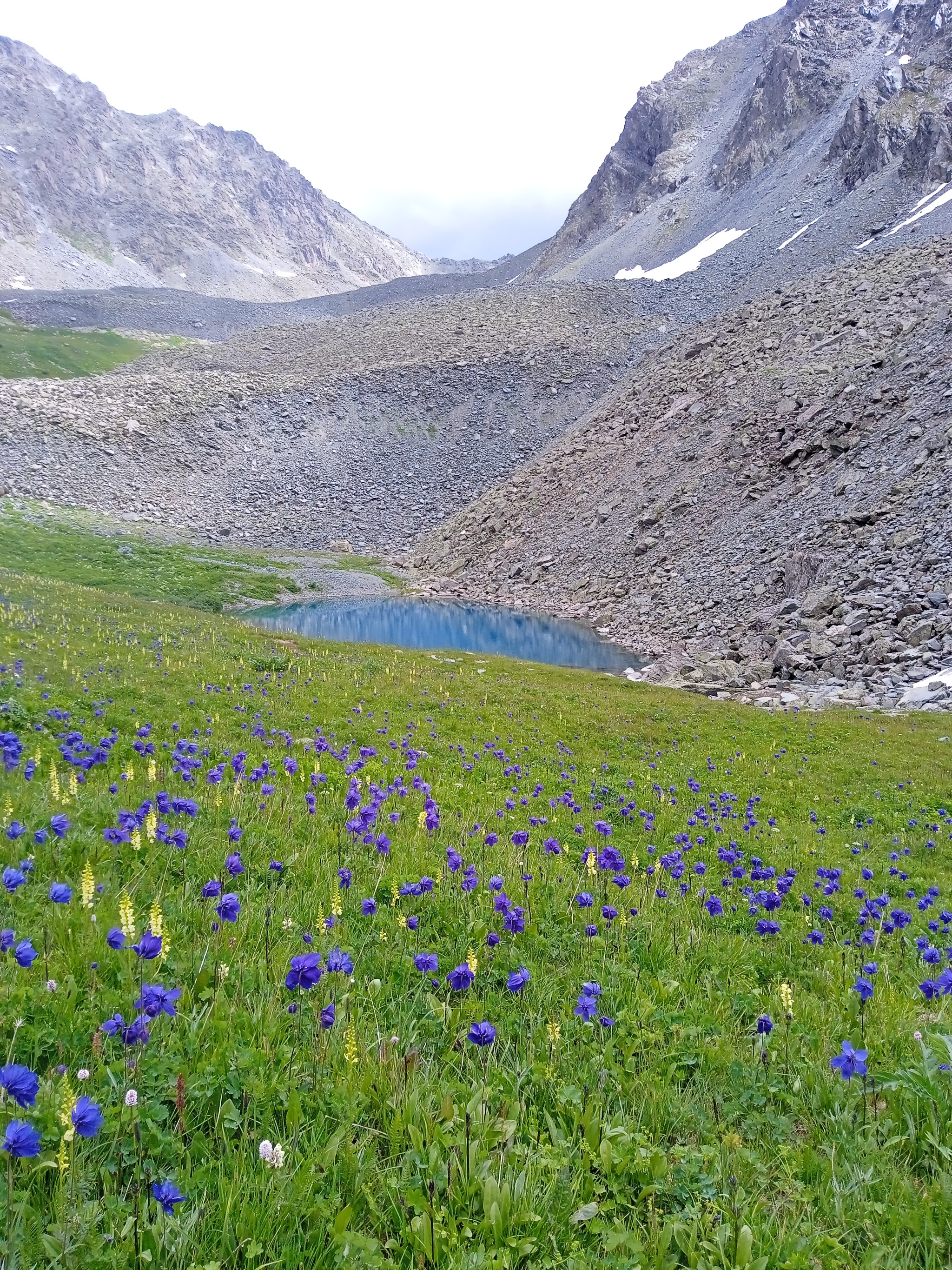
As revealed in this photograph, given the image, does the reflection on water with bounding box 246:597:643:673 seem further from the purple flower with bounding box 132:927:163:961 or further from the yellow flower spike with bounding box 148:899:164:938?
the purple flower with bounding box 132:927:163:961

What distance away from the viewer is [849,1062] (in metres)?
3.17

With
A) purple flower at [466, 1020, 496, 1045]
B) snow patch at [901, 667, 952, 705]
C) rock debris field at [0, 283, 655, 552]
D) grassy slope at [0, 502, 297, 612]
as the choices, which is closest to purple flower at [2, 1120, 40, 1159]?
purple flower at [466, 1020, 496, 1045]

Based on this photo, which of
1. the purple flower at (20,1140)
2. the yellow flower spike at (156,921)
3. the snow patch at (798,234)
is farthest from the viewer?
the snow patch at (798,234)

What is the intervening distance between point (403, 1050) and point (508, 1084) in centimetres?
57

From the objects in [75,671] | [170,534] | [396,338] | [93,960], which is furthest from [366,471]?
[93,960]

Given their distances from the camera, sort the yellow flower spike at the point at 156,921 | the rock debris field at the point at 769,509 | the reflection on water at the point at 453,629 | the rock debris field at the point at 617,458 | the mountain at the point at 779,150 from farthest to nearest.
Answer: the mountain at the point at 779,150 → the reflection on water at the point at 453,629 → the rock debris field at the point at 617,458 → the rock debris field at the point at 769,509 → the yellow flower spike at the point at 156,921

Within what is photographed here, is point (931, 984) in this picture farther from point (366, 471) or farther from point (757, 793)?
point (366, 471)

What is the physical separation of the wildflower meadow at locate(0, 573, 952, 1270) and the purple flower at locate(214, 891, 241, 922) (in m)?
→ 0.02

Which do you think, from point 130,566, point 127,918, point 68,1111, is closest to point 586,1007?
point 127,918

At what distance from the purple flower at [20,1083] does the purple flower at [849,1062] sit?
130 inches

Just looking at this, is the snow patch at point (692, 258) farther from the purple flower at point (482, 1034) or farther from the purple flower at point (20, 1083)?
the purple flower at point (20, 1083)

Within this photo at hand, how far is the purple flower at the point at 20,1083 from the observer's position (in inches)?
79.0

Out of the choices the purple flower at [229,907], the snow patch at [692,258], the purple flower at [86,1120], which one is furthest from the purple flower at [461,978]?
the snow patch at [692,258]

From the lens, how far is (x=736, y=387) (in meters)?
54.4
